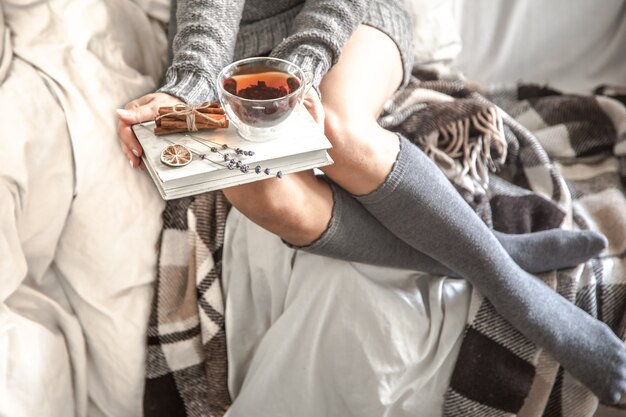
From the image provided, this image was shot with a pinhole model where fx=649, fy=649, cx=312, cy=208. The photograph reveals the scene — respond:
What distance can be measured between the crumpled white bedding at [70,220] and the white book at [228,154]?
256mm

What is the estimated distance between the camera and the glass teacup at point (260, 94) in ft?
2.24

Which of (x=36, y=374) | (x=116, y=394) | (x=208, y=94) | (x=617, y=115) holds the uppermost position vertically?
(x=208, y=94)

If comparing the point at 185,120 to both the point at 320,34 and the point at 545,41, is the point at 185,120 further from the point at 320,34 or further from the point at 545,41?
the point at 545,41

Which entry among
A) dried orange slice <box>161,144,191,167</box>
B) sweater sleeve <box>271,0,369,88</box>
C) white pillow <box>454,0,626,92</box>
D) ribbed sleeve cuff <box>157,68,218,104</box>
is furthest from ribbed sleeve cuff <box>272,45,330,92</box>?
white pillow <box>454,0,626,92</box>

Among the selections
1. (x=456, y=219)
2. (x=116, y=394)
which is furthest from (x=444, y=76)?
(x=116, y=394)

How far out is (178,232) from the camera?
988mm

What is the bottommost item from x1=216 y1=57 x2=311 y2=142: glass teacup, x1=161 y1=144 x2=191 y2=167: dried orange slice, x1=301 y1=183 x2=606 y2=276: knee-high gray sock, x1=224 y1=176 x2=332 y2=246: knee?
x1=301 y1=183 x2=606 y2=276: knee-high gray sock

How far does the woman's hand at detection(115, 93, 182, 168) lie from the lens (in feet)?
2.44

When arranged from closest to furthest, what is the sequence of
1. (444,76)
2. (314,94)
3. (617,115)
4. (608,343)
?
(314,94)
(608,343)
(617,115)
(444,76)

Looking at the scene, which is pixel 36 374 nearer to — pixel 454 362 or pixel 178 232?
pixel 178 232

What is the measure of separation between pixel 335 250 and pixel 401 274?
123 millimetres

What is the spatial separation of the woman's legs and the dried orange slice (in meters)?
0.22

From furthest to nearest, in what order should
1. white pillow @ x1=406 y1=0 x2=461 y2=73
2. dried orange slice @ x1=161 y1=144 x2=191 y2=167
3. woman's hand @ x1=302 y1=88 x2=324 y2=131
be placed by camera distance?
white pillow @ x1=406 y1=0 x2=461 y2=73 < woman's hand @ x1=302 y1=88 x2=324 y2=131 < dried orange slice @ x1=161 y1=144 x2=191 y2=167

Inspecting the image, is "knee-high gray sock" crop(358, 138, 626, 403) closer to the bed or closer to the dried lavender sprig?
the bed
